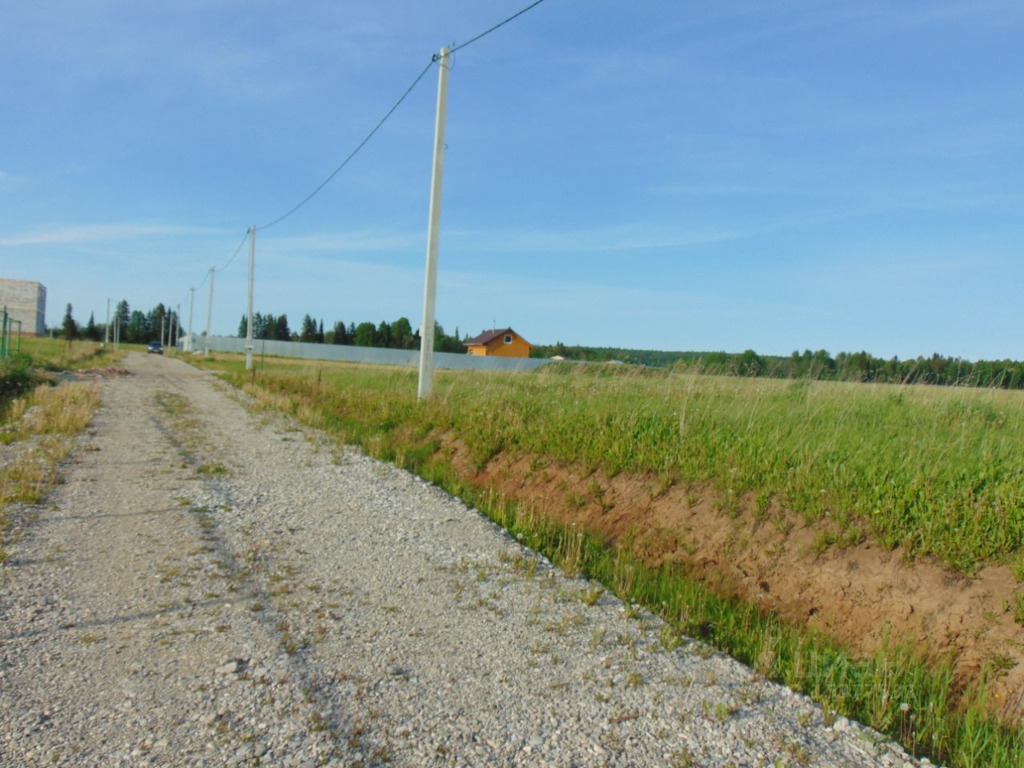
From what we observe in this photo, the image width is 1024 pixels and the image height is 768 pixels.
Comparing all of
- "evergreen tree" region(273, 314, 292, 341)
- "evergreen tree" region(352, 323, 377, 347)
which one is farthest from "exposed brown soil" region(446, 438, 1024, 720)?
"evergreen tree" region(273, 314, 292, 341)

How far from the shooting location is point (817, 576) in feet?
17.6

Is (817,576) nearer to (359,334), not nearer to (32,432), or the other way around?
(32,432)

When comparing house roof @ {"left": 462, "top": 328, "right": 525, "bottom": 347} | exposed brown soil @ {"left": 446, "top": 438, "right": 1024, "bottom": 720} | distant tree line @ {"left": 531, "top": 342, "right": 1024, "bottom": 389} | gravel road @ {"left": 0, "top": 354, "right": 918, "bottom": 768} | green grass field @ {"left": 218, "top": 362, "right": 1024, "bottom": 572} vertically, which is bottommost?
gravel road @ {"left": 0, "top": 354, "right": 918, "bottom": 768}

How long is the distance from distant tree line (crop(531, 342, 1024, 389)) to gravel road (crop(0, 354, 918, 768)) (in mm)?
6915

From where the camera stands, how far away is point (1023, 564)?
4492 millimetres

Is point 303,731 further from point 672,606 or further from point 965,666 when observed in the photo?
point 965,666

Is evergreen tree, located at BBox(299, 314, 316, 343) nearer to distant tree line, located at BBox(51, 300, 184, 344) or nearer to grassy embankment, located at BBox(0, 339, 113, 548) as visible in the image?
distant tree line, located at BBox(51, 300, 184, 344)

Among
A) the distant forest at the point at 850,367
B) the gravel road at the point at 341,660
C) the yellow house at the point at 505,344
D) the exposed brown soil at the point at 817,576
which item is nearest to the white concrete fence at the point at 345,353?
the yellow house at the point at 505,344

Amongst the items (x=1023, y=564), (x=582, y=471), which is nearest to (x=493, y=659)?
(x=1023, y=564)

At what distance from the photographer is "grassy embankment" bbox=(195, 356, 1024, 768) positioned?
13.4 feet

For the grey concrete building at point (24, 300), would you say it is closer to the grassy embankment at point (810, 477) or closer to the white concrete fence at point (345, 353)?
the white concrete fence at point (345, 353)

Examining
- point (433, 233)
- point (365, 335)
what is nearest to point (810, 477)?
point (433, 233)

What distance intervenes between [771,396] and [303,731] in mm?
8422

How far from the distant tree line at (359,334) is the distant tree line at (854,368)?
70.3m
